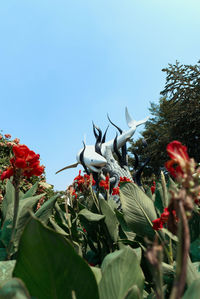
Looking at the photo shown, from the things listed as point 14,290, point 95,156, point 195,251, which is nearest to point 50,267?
point 14,290

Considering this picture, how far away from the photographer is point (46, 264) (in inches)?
16.1

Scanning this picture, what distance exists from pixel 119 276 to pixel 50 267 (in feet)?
0.41

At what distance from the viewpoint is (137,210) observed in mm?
990

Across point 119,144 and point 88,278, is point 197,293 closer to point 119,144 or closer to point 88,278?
point 88,278

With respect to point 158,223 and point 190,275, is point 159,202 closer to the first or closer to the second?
point 158,223

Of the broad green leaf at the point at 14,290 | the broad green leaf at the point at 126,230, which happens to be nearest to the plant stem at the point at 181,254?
the broad green leaf at the point at 14,290

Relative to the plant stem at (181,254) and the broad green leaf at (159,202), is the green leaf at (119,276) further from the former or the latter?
the broad green leaf at (159,202)

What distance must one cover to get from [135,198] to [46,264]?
64 centimetres

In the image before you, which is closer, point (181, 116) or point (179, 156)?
point (179, 156)

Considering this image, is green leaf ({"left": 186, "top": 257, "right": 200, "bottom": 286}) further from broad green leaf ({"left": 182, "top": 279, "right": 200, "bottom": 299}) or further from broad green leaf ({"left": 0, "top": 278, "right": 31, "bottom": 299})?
broad green leaf ({"left": 0, "top": 278, "right": 31, "bottom": 299})

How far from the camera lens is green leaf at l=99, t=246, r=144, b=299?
0.46m

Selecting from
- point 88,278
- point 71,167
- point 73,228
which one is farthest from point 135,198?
point 71,167

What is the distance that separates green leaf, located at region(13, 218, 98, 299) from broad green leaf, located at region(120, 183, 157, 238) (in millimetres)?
559

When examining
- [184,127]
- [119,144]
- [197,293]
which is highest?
[184,127]
